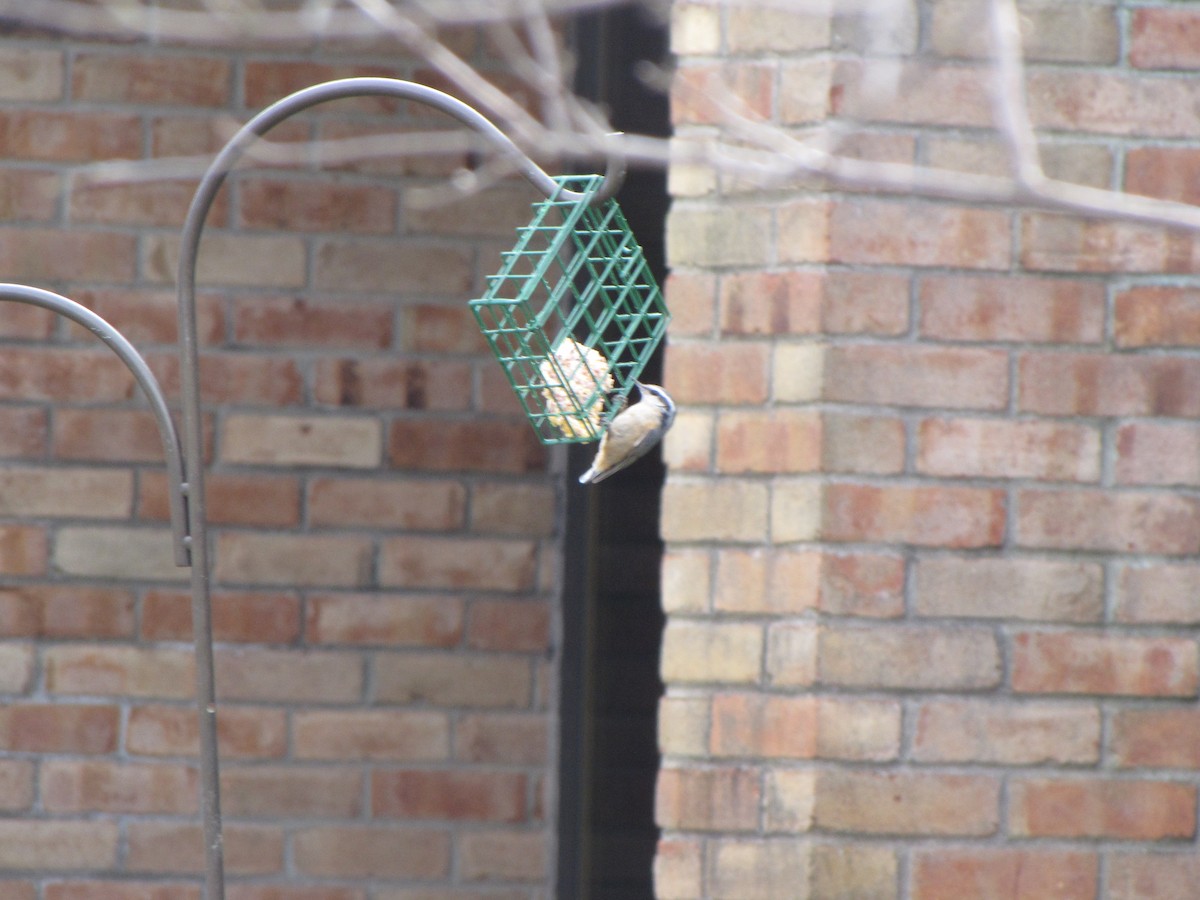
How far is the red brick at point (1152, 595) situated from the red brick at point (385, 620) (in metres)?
1.20

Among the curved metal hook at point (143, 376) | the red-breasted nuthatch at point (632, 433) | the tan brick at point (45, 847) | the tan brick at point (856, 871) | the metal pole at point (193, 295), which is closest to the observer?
the red-breasted nuthatch at point (632, 433)

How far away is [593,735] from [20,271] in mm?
1402

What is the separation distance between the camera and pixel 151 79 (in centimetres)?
270

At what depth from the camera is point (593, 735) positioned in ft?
9.83

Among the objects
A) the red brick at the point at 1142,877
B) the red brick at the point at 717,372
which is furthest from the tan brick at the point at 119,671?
the red brick at the point at 1142,877

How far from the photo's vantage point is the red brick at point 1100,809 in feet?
6.50

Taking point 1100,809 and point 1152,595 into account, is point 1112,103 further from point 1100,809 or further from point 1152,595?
point 1100,809

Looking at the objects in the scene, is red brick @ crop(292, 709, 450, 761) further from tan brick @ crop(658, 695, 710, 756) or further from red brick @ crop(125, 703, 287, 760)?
tan brick @ crop(658, 695, 710, 756)

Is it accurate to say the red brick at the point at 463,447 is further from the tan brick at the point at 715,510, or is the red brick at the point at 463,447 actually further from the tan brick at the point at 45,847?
the tan brick at the point at 45,847

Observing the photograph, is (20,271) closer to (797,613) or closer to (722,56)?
(722,56)

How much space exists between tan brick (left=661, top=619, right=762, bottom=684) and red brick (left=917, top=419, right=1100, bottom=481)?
1.08 ft

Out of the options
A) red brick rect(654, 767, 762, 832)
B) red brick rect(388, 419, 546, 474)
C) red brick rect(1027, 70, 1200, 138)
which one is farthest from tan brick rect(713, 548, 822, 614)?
red brick rect(388, 419, 546, 474)

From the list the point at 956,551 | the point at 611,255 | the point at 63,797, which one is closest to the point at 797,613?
the point at 956,551

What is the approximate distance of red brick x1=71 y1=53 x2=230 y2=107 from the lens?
2688mm
